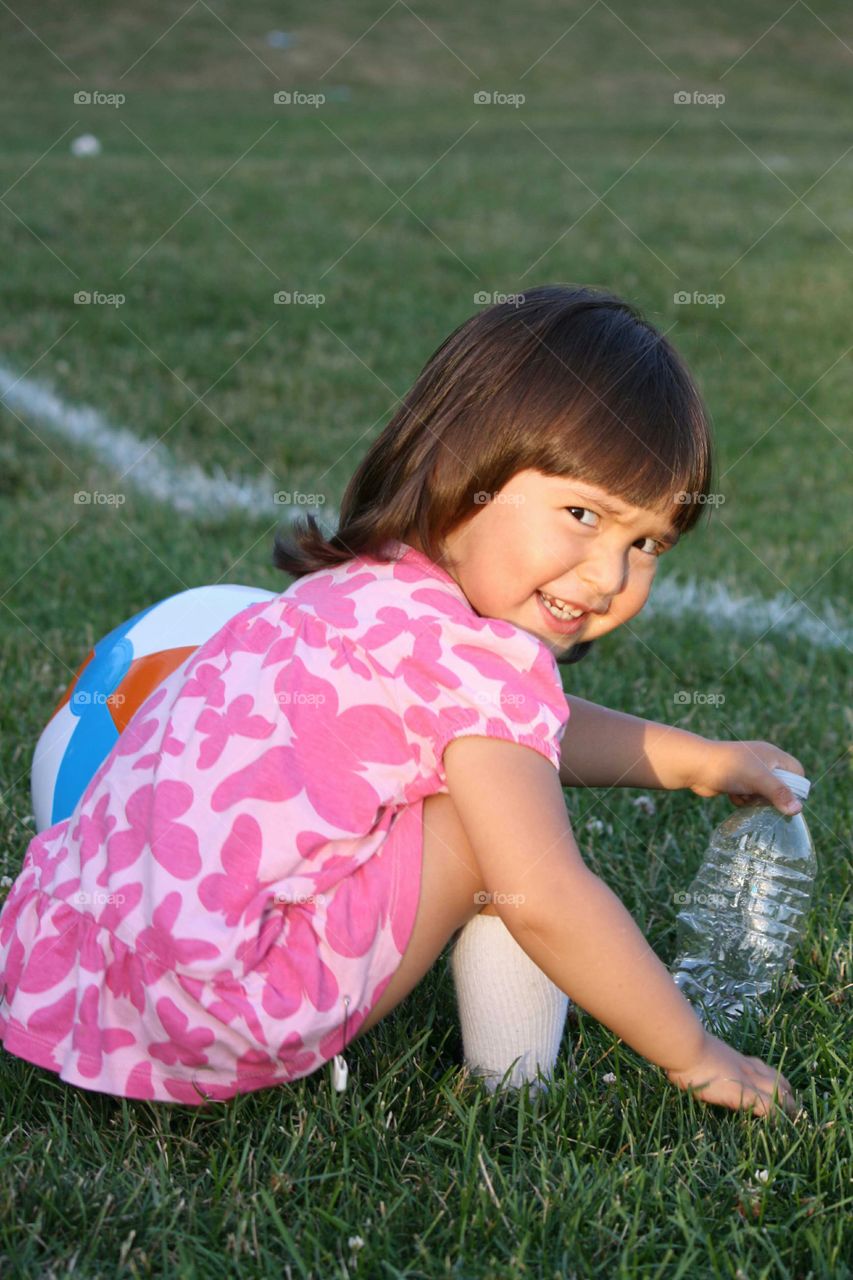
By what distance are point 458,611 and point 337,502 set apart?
10.9ft

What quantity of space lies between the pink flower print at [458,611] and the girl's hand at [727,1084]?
2.16ft

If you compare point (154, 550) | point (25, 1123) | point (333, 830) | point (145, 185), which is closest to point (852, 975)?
point (333, 830)

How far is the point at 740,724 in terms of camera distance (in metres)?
3.62

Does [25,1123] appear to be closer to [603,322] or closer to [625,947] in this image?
[625,947]

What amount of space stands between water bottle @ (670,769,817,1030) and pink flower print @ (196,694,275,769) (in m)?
0.99

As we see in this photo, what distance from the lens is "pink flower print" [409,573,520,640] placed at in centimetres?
203

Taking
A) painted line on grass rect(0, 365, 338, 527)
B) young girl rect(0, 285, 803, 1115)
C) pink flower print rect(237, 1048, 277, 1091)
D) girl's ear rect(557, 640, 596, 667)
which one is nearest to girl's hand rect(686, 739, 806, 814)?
girl's ear rect(557, 640, 596, 667)

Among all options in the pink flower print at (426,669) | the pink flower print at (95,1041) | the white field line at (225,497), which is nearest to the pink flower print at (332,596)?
the pink flower print at (426,669)

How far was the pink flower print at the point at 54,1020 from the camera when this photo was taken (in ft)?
6.73

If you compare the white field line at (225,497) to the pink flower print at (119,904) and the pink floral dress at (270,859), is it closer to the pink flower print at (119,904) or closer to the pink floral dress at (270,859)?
the pink floral dress at (270,859)

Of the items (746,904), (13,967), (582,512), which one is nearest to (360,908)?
(13,967)

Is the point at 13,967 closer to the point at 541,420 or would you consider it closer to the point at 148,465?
the point at 541,420

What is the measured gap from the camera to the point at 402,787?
2010 millimetres

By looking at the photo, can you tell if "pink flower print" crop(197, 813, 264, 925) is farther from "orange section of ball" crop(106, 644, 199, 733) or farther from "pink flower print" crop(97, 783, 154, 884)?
"orange section of ball" crop(106, 644, 199, 733)
